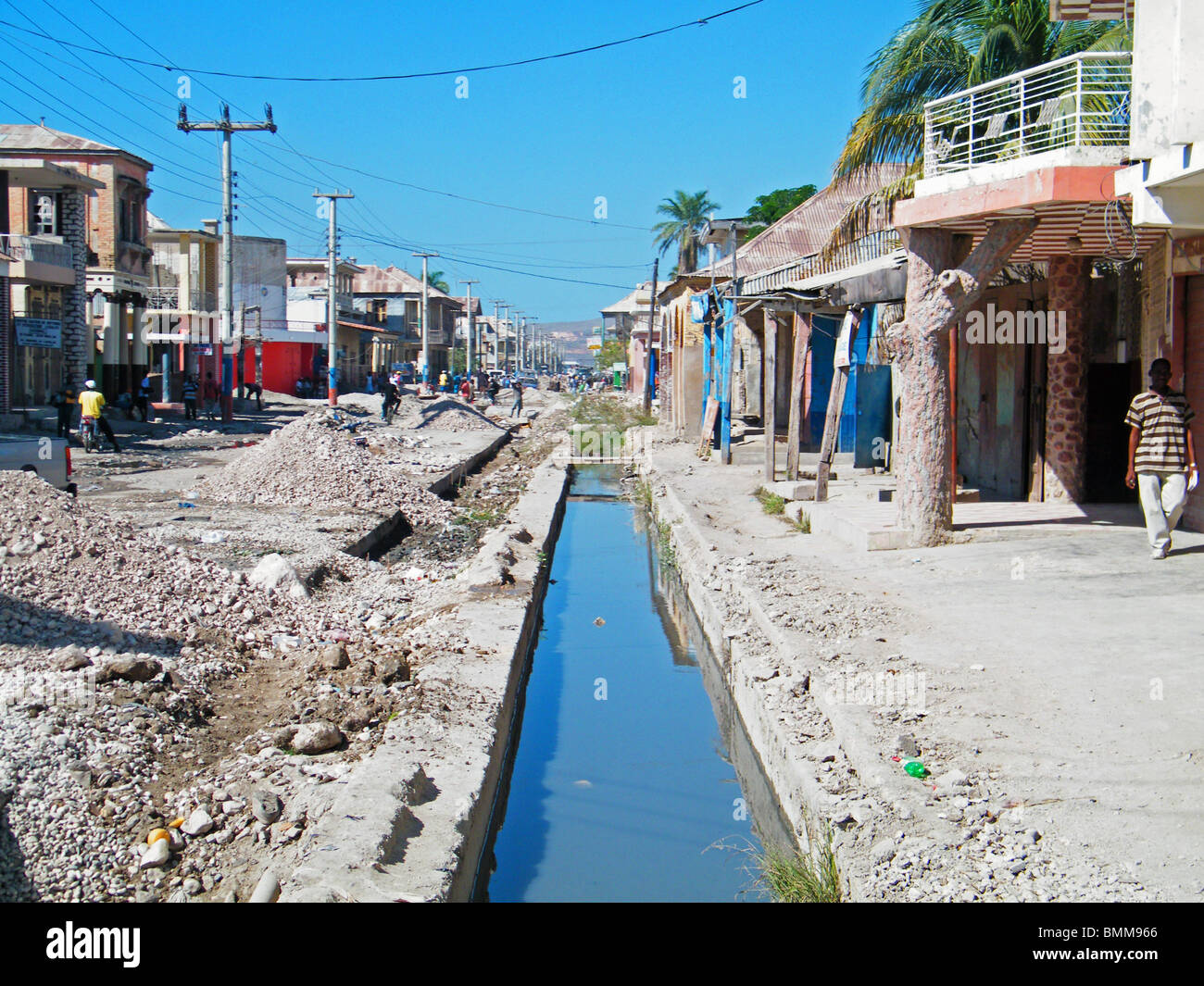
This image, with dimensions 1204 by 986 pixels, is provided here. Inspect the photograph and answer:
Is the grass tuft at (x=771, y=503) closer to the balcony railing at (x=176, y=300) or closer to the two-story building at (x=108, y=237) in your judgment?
the two-story building at (x=108, y=237)

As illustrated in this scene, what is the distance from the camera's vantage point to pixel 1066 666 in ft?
21.6

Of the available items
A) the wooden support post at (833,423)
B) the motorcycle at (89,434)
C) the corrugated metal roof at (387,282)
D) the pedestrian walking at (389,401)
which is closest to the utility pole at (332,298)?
the pedestrian walking at (389,401)

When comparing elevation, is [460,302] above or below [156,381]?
above

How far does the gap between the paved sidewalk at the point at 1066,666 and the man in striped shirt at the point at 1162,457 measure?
1.18ft

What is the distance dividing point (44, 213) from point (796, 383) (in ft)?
84.3

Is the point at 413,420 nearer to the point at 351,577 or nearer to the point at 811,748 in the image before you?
the point at 351,577

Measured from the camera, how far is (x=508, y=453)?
3197 cm

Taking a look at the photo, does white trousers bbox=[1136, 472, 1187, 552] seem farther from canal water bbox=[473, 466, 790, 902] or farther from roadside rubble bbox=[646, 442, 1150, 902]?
canal water bbox=[473, 466, 790, 902]

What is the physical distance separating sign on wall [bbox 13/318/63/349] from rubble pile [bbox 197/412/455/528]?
1486 cm

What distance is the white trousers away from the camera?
8914mm

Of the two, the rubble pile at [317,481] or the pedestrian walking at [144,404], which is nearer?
the rubble pile at [317,481]

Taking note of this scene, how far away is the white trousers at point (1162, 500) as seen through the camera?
8.91m

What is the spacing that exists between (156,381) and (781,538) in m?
34.9
